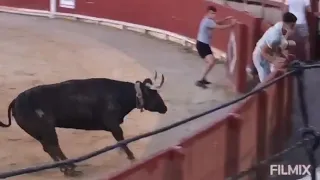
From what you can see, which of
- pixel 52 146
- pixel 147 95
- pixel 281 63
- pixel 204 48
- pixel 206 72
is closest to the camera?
pixel 281 63

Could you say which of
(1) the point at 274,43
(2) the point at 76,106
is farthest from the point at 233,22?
(2) the point at 76,106

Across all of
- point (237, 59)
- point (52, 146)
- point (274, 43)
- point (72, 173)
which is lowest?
point (72, 173)

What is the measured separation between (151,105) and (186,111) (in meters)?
1.78

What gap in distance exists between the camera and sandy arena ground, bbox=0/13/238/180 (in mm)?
7883

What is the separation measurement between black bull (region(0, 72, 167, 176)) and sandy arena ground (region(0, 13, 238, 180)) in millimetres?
283

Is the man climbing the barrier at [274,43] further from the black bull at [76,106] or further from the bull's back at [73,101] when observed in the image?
the bull's back at [73,101]

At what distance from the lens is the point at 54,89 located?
24.9 feet

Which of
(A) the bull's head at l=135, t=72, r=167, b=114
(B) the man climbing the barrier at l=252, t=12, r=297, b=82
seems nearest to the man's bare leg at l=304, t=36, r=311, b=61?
(B) the man climbing the barrier at l=252, t=12, r=297, b=82

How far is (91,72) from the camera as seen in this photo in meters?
12.6

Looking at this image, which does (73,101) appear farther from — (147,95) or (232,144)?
(232,144)

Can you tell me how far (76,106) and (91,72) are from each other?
4.97 meters

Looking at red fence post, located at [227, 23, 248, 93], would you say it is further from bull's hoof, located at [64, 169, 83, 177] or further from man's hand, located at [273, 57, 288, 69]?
bull's hoof, located at [64, 169, 83, 177]

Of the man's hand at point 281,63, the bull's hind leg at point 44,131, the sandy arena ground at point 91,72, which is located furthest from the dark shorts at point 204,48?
the bull's hind leg at point 44,131

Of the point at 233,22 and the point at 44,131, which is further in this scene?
the point at 233,22
